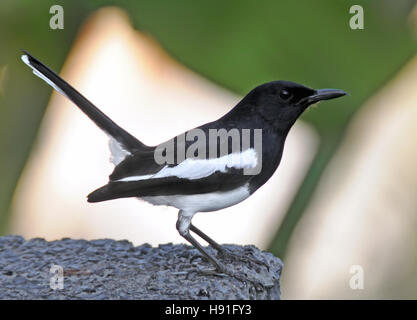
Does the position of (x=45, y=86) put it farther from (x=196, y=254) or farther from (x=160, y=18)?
Answer: (x=196, y=254)

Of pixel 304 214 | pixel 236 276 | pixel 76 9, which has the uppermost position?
pixel 76 9

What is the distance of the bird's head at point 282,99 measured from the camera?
4.20 meters

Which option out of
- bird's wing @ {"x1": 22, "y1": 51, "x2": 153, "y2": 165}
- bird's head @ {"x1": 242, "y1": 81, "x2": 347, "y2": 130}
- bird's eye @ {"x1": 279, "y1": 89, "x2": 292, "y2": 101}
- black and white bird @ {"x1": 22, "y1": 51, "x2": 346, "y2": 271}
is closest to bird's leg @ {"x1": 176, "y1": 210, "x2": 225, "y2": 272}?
black and white bird @ {"x1": 22, "y1": 51, "x2": 346, "y2": 271}

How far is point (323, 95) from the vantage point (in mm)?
4172

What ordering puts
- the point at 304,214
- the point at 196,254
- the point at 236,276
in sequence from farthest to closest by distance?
1. the point at 304,214
2. the point at 196,254
3. the point at 236,276

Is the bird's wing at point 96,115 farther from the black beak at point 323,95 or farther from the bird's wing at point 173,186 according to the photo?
the black beak at point 323,95

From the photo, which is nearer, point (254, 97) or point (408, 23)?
point (254, 97)

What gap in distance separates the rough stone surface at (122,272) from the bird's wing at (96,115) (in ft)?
1.83

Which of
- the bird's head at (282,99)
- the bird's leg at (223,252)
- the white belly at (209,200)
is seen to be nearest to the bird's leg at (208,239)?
the bird's leg at (223,252)

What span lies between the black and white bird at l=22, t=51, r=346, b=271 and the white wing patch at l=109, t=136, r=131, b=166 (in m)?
0.02

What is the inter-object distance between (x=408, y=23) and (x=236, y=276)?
6.08ft

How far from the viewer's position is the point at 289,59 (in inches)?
185

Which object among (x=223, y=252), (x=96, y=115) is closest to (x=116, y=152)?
(x=96, y=115)

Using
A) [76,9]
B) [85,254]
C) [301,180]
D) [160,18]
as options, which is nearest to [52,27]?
[76,9]
